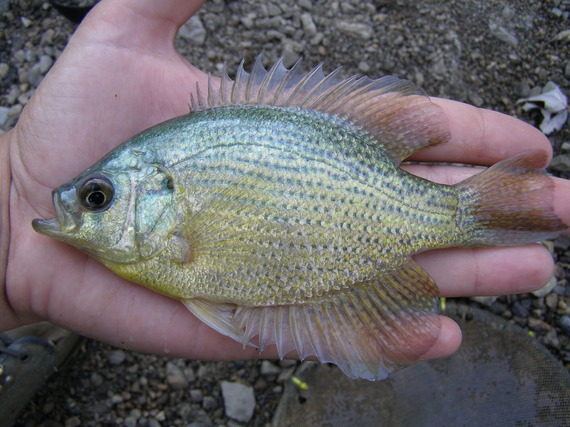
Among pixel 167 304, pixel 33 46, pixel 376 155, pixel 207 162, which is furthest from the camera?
pixel 33 46

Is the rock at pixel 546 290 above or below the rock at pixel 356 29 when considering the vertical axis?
below

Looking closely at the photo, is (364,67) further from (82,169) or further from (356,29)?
(82,169)

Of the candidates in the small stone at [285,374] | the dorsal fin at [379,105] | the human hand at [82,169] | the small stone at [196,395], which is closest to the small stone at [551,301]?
the human hand at [82,169]

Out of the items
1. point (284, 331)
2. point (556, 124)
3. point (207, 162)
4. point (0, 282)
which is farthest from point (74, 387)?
point (556, 124)

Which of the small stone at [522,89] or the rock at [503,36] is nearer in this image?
the small stone at [522,89]

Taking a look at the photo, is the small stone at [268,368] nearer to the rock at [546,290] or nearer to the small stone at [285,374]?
the small stone at [285,374]

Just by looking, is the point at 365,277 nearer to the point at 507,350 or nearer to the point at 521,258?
the point at 521,258

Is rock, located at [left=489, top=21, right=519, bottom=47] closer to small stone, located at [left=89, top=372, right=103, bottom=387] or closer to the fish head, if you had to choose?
the fish head
